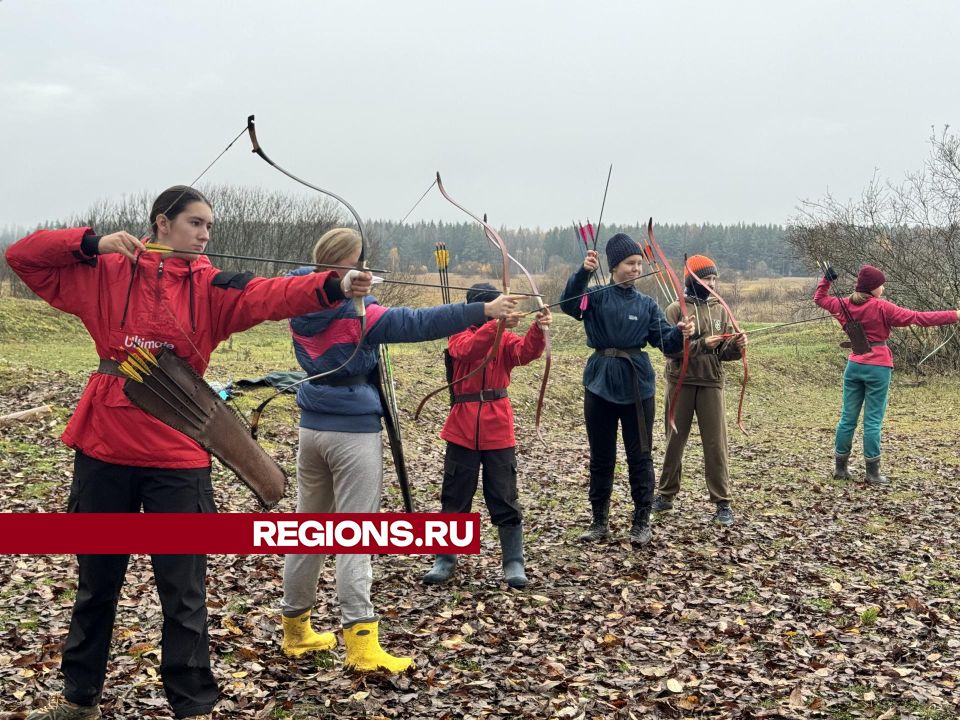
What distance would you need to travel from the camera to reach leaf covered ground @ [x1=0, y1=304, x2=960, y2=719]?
11.1 ft

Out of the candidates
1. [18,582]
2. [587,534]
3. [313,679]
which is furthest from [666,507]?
[18,582]

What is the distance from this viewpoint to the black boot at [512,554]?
15.9 feet

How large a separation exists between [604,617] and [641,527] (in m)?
1.39

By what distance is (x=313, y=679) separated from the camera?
3.51 meters

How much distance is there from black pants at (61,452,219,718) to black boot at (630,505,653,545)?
3.48m

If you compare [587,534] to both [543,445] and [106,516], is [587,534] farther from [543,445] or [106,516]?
[543,445]

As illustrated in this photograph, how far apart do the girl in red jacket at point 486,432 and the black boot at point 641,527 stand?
1161 mm

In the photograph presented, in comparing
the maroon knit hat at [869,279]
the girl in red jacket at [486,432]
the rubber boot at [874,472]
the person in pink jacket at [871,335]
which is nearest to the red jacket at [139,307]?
the girl in red jacket at [486,432]

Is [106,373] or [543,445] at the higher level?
[106,373]

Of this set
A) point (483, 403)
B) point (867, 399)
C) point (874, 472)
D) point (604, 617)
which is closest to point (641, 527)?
point (604, 617)

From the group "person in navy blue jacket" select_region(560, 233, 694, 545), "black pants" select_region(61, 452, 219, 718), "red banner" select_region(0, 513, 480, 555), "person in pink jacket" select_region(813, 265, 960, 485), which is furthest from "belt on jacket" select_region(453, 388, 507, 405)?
"person in pink jacket" select_region(813, 265, 960, 485)

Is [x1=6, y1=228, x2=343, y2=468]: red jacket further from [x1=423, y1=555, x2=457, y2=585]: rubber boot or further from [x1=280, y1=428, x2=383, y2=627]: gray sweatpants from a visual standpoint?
[x1=423, y1=555, x2=457, y2=585]: rubber boot

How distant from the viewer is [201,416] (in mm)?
2877

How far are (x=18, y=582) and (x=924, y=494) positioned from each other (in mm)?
7299
